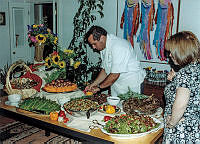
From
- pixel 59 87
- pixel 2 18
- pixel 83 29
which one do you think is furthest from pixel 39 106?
pixel 2 18

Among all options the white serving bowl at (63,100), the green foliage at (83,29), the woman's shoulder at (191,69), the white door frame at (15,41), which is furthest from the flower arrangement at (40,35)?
the white door frame at (15,41)

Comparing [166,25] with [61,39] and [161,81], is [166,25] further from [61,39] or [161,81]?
[61,39]

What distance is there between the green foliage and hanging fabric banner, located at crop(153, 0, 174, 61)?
1.34 metres

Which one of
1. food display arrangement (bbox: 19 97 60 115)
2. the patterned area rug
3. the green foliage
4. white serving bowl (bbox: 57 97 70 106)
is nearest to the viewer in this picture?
food display arrangement (bbox: 19 97 60 115)

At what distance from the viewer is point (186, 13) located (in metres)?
4.10

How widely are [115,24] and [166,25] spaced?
115 cm

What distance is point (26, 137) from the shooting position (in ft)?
11.9

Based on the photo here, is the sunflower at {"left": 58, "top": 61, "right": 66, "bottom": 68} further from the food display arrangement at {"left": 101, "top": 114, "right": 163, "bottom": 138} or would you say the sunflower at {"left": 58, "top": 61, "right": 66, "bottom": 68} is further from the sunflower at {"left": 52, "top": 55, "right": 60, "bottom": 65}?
the food display arrangement at {"left": 101, "top": 114, "right": 163, "bottom": 138}

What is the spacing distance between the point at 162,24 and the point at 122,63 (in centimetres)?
161

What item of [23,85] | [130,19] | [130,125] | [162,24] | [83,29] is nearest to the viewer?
[130,125]

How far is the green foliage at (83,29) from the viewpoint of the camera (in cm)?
529

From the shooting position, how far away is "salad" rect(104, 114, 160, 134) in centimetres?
187

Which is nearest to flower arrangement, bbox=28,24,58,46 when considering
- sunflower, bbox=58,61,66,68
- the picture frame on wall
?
sunflower, bbox=58,61,66,68

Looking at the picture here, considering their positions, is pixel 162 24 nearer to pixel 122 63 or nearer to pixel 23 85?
pixel 122 63
